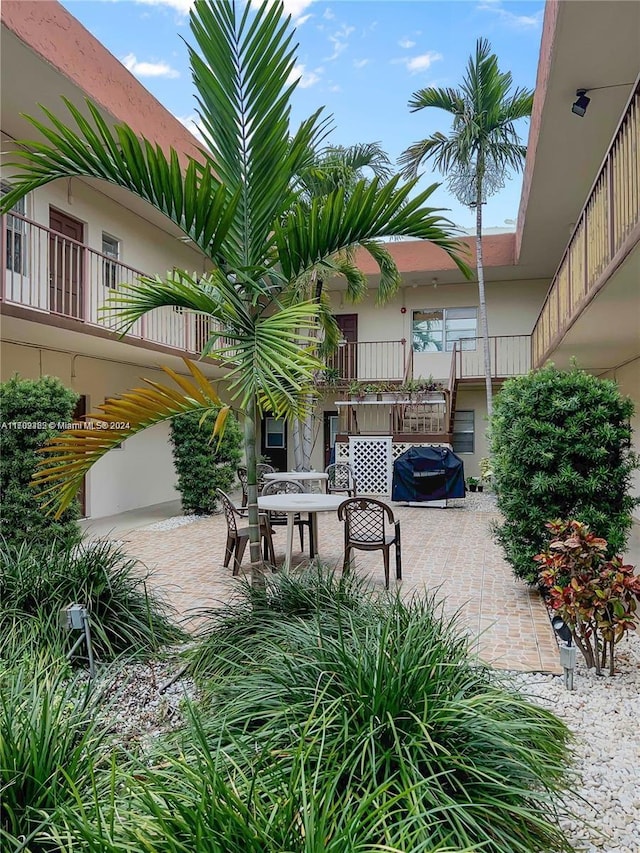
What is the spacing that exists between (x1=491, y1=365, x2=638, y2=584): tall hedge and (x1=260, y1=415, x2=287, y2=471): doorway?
519 inches

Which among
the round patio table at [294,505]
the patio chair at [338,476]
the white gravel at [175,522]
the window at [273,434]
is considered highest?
the window at [273,434]

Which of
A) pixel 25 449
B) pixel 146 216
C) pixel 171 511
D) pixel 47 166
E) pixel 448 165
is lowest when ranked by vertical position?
pixel 171 511

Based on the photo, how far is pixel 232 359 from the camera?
2.96 meters

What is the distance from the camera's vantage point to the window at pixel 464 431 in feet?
54.2

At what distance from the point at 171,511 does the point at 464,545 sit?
248 inches

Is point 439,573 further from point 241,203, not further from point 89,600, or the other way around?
point 241,203

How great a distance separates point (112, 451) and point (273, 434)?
726 centimetres

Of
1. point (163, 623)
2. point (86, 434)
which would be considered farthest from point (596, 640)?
point (86, 434)

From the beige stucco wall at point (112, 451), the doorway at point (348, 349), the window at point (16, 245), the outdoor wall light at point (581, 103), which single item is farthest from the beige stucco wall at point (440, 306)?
the window at point (16, 245)

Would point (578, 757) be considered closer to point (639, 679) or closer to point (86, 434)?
point (639, 679)

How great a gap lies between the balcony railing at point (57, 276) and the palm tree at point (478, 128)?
272 inches

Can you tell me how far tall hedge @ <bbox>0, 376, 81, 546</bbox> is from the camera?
6.05m

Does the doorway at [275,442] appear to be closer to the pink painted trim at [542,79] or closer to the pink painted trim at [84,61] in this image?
the pink painted trim at [84,61]

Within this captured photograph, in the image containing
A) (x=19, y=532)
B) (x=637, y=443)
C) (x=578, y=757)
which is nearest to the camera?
(x=578, y=757)
